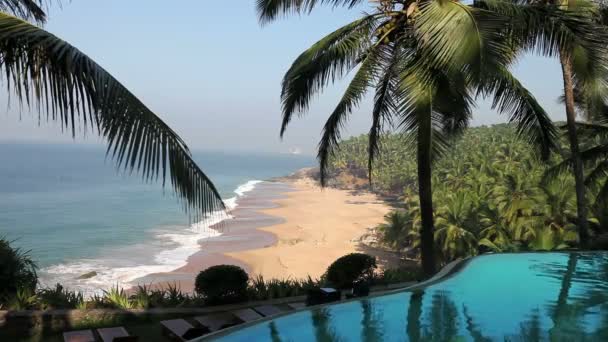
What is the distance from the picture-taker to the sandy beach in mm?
32219

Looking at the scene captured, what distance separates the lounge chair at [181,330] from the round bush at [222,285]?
5.70ft

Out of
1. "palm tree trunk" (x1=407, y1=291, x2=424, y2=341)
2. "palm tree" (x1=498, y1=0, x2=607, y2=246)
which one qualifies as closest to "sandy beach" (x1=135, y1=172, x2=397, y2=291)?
"palm tree" (x1=498, y1=0, x2=607, y2=246)

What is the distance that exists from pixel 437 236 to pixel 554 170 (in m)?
15.2

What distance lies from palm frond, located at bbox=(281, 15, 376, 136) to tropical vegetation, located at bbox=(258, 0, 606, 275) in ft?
0.07

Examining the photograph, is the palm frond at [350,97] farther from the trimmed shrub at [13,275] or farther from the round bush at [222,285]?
the trimmed shrub at [13,275]

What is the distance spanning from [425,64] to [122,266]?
30.3 metres

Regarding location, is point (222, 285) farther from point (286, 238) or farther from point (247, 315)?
point (286, 238)

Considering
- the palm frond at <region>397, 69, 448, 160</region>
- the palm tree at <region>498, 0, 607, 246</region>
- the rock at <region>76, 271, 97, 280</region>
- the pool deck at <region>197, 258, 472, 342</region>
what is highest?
the palm tree at <region>498, 0, 607, 246</region>

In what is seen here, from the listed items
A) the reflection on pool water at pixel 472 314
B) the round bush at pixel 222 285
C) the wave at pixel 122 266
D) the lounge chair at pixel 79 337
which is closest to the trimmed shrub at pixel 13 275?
the lounge chair at pixel 79 337

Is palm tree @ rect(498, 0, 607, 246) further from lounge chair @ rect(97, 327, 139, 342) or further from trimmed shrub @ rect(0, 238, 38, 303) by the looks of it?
trimmed shrub @ rect(0, 238, 38, 303)

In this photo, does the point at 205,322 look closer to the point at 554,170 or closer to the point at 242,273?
the point at 242,273

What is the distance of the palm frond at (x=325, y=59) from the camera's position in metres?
10.4

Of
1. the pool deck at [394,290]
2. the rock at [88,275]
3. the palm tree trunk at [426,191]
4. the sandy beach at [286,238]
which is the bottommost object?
the rock at [88,275]

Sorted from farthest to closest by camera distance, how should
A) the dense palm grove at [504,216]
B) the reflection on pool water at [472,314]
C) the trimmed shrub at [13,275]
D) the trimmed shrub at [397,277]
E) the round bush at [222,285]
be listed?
the dense palm grove at [504,216] → the trimmed shrub at [397,277] → the round bush at [222,285] → the trimmed shrub at [13,275] → the reflection on pool water at [472,314]
